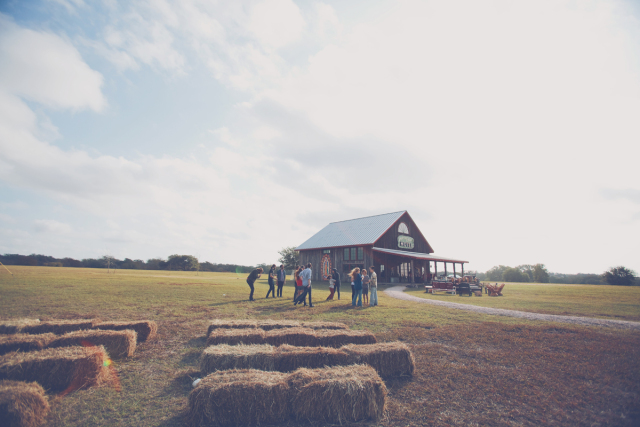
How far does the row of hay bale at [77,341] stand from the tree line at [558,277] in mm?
54247

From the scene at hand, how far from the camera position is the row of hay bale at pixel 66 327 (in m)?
7.30

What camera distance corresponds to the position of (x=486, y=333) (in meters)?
8.91

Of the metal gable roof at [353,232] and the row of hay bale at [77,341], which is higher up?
the metal gable roof at [353,232]

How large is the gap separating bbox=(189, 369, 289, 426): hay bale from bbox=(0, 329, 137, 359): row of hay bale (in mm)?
3669

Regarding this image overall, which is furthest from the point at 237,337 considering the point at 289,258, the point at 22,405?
the point at 289,258

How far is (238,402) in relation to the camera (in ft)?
13.3

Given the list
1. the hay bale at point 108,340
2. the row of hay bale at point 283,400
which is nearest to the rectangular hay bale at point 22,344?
the hay bale at point 108,340

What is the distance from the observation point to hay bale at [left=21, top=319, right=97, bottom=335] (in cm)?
730

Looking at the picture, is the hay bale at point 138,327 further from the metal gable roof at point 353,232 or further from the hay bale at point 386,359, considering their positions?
the metal gable roof at point 353,232

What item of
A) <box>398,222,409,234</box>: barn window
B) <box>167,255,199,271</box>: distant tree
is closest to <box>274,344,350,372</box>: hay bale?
<box>398,222,409,234</box>: barn window

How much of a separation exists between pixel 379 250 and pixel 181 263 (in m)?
63.6

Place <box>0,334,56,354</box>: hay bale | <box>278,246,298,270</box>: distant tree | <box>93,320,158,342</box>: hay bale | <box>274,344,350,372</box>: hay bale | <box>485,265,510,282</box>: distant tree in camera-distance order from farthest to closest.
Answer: <box>485,265,510,282</box>: distant tree → <box>278,246,298,270</box>: distant tree → <box>93,320,158,342</box>: hay bale → <box>0,334,56,354</box>: hay bale → <box>274,344,350,372</box>: hay bale

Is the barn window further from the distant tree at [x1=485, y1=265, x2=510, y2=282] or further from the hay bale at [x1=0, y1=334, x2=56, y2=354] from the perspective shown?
the distant tree at [x1=485, y1=265, x2=510, y2=282]

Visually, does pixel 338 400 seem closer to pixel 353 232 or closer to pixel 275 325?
pixel 275 325
